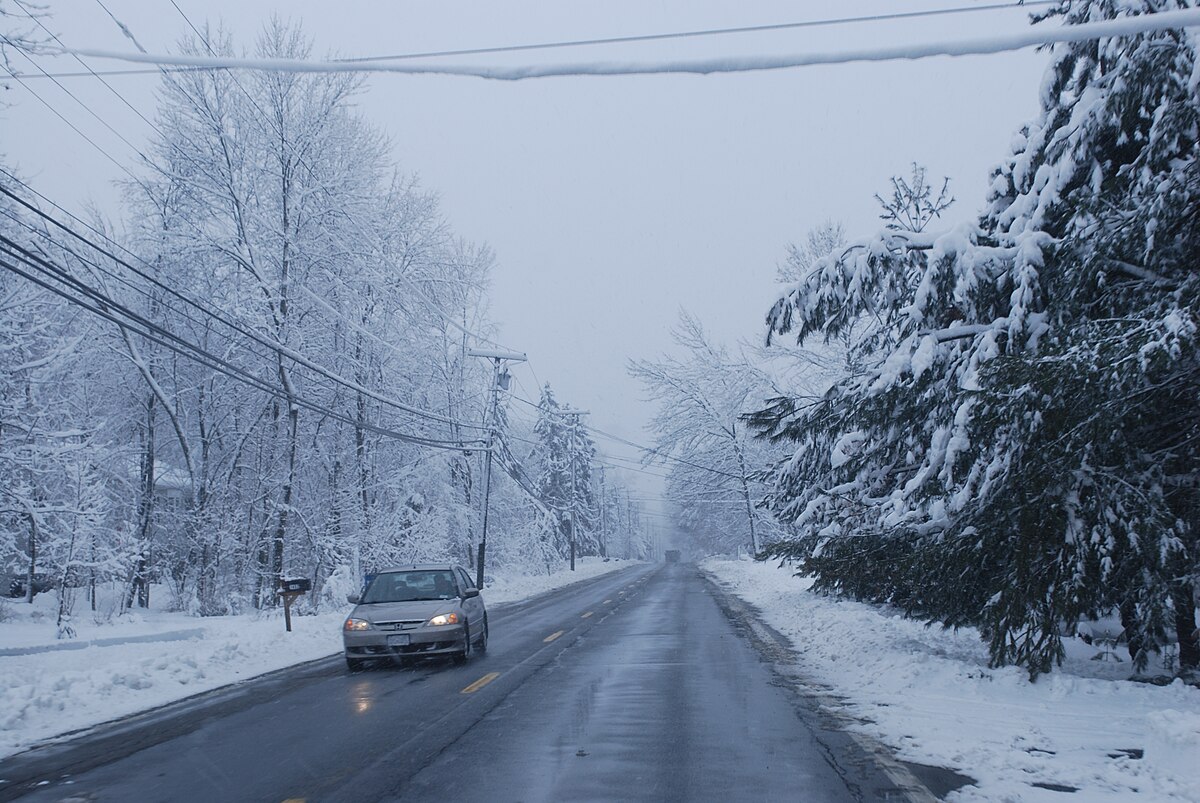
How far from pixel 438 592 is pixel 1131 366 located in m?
10.3

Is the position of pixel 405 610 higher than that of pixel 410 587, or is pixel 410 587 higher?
pixel 410 587

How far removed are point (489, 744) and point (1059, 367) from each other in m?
5.90

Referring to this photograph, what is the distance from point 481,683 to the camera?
11.5m

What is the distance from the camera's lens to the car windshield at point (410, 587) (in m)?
14.5

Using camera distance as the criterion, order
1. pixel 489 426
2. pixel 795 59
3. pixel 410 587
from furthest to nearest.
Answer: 1. pixel 489 426
2. pixel 410 587
3. pixel 795 59

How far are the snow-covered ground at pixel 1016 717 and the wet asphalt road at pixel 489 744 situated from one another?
27.9 inches

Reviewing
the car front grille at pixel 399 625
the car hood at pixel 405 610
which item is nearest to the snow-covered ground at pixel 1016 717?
the car hood at pixel 405 610

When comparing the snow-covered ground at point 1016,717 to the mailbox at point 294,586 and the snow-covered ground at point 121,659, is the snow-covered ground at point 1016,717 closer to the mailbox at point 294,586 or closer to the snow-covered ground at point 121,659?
the snow-covered ground at point 121,659

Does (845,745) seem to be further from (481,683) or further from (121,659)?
(121,659)

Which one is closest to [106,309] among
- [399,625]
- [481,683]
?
[399,625]

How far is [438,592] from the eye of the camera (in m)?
14.6

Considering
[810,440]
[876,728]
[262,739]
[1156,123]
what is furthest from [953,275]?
[262,739]

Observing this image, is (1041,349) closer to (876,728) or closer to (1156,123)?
(1156,123)

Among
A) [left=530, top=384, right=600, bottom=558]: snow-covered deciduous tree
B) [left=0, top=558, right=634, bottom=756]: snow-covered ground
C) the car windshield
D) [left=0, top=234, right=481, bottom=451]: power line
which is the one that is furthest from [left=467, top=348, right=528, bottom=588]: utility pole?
[left=530, top=384, right=600, bottom=558]: snow-covered deciduous tree
